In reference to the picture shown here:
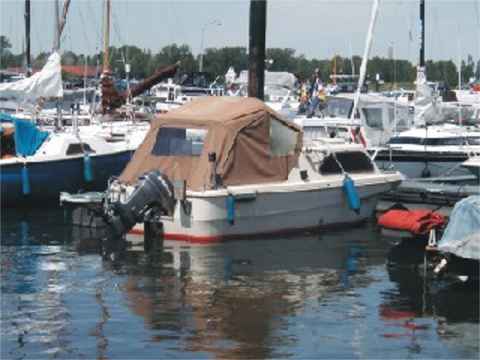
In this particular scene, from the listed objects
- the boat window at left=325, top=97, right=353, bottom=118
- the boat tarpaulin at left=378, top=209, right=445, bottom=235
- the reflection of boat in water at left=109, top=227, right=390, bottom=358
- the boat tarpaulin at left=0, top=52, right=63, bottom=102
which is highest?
the boat tarpaulin at left=0, top=52, right=63, bottom=102

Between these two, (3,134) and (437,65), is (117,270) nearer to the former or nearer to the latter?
(3,134)

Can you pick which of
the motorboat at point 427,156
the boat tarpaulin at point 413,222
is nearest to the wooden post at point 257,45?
the motorboat at point 427,156

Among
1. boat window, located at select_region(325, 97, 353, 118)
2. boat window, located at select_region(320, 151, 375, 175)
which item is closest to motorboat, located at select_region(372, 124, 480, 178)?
boat window, located at select_region(320, 151, 375, 175)

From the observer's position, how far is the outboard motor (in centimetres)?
2108

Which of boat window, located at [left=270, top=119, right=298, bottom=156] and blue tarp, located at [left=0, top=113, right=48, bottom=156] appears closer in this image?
boat window, located at [left=270, top=119, right=298, bottom=156]

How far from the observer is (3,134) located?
95.1 ft

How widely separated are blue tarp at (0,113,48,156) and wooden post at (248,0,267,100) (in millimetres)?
5323

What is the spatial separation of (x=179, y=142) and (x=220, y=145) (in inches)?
40.7

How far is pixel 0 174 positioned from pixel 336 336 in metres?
14.6

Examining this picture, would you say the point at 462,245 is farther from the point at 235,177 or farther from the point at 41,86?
the point at 41,86

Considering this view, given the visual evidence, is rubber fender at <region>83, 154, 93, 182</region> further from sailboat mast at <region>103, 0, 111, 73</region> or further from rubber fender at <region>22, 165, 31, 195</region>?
sailboat mast at <region>103, 0, 111, 73</region>

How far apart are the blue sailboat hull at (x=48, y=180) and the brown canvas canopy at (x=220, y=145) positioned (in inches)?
220

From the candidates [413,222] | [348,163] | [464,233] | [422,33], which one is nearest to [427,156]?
[348,163]

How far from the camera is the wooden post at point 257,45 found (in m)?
28.5
